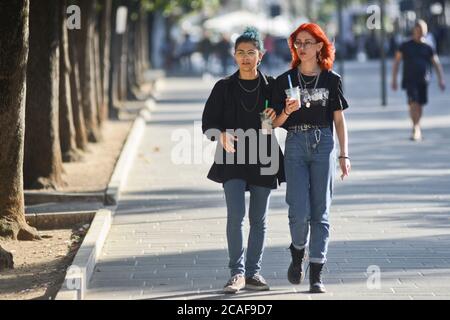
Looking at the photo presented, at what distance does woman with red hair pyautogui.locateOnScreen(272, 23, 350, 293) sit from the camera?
8.88 metres

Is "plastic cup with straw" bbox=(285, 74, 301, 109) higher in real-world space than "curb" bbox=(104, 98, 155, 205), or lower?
higher

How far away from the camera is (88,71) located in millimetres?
22125

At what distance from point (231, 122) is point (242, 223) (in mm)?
720

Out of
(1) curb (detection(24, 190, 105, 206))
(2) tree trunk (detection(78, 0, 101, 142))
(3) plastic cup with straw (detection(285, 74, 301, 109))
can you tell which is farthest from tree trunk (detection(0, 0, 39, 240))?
(2) tree trunk (detection(78, 0, 101, 142))

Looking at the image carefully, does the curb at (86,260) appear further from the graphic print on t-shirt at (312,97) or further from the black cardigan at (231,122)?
the graphic print on t-shirt at (312,97)

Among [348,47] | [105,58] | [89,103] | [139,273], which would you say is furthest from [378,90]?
[348,47]

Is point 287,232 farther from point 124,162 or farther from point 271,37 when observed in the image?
point 271,37

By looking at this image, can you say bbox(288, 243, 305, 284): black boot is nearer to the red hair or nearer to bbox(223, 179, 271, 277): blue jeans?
bbox(223, 179, 271, 277): blue jeans

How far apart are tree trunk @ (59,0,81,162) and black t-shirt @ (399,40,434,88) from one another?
5551mm

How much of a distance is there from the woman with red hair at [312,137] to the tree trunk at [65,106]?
7.85 meters

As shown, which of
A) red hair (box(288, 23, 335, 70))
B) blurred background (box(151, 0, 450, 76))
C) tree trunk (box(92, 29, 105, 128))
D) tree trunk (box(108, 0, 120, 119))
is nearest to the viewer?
red hair (box(288, 23, 335, 70))

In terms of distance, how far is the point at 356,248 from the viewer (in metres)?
11.0

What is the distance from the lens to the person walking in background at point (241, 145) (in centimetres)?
894
